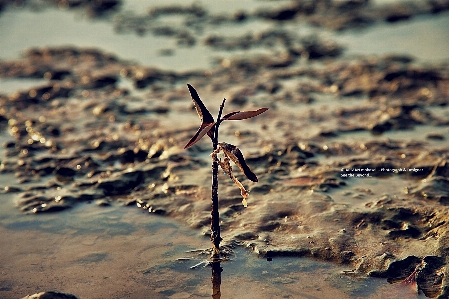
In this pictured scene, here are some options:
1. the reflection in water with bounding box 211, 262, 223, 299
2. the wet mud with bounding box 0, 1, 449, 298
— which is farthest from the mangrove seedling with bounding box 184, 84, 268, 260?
the wet mud with bounding box 0, 1, 449, 298

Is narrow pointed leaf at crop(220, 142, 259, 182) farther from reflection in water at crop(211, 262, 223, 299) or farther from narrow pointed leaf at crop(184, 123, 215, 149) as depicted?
reflection in water at crop(211, 262, 223, 299)

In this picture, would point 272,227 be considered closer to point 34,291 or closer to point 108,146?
point 34,291

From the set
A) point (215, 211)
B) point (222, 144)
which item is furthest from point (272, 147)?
point (222, 144)

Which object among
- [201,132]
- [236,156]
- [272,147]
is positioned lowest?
[272,147]

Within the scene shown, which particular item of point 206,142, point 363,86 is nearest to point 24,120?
point 206,142

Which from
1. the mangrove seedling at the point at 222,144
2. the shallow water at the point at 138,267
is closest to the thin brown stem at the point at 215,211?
the mangrove seedling at the point at 222,144

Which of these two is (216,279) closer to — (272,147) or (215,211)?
(215,211)
